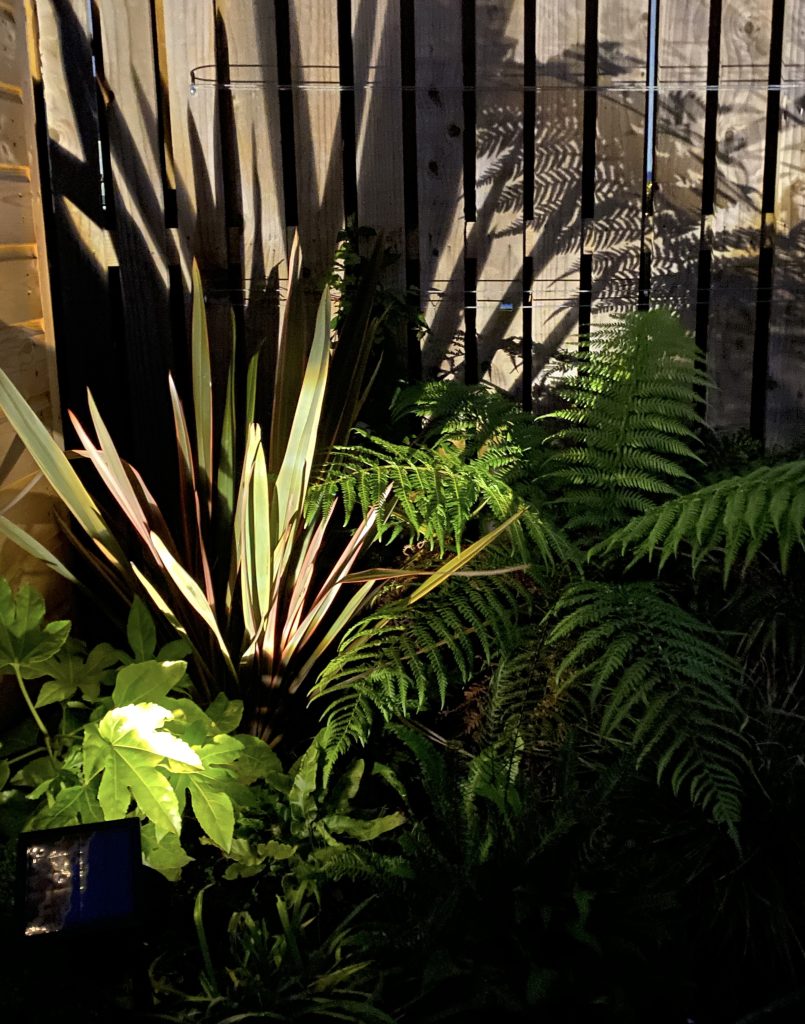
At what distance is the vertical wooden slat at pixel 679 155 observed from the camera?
2.57 metres

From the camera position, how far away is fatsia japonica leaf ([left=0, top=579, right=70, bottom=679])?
154 centimetres

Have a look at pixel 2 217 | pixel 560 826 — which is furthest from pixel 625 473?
pixel 2 217

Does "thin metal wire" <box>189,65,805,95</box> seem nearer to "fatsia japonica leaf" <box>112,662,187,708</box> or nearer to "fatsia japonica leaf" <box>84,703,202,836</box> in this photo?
"fatsia japonica leaf" <box>112,662,187,708</box>

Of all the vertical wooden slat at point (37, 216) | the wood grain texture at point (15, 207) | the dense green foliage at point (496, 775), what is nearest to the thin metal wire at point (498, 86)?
the vertical wooden slat at point (37, 216)

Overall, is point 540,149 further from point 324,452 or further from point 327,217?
point 324,452

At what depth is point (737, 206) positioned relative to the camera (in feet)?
8.82

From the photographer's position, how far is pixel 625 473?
2.16 m

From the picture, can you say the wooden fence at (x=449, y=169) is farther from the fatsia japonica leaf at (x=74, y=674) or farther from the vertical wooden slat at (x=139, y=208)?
the fatsia japonica leaf at (x=74, y=674)

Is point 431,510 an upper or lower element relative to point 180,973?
upper

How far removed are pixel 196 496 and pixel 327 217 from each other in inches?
42.6

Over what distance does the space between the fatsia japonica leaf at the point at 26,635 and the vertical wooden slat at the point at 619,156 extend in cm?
179

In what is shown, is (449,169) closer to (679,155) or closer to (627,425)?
(679,155)

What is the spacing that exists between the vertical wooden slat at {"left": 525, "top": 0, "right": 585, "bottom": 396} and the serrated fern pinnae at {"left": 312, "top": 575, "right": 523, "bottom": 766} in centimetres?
105

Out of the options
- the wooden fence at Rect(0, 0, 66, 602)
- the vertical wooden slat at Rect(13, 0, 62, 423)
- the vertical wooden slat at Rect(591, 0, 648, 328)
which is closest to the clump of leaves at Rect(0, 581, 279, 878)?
the wooden fence at Rect(0, 0, 66, 602)
